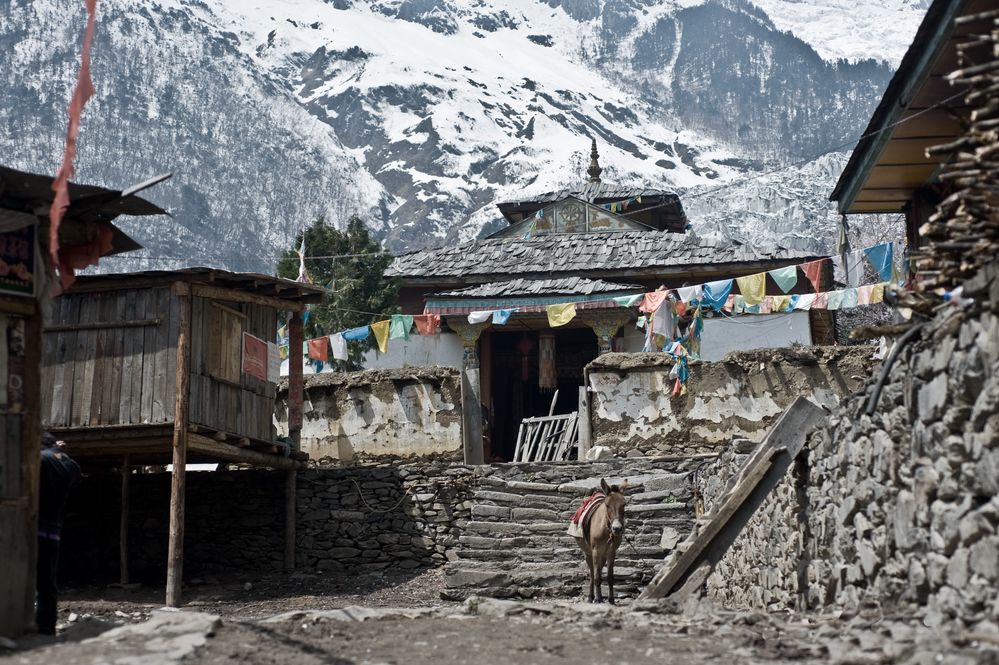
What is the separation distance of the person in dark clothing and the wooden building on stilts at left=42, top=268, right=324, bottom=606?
6.03 metres

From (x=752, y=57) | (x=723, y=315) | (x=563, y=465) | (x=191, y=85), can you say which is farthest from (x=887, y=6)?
(x=563, y=465)

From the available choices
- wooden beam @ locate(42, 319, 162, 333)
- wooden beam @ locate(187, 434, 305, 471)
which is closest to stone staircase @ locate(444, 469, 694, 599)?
wooden beam @ locate(187, 434, 305, 471)

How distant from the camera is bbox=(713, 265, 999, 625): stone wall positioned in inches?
246

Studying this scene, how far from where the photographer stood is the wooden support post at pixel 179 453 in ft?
51.7

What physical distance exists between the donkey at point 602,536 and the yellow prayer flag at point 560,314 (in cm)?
1076

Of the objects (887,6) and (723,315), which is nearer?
(723,315)

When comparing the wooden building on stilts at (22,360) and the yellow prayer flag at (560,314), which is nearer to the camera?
the wooden building on stilts at (22,360)

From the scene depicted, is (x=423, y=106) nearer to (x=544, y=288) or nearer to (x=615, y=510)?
(x=544, y=288)

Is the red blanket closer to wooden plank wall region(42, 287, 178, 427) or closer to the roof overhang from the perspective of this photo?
the roof overhang

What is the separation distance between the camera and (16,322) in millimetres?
8977

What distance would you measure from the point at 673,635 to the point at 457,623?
5.72 ft

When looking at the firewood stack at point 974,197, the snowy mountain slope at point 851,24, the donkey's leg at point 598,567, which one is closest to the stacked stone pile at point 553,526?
the donkey's leg at point 598,567

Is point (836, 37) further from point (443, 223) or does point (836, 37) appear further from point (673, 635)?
point (673, 635)

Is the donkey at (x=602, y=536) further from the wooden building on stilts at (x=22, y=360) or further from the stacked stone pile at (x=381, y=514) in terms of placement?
the wooden building on stilts at (x=22, y=360)
